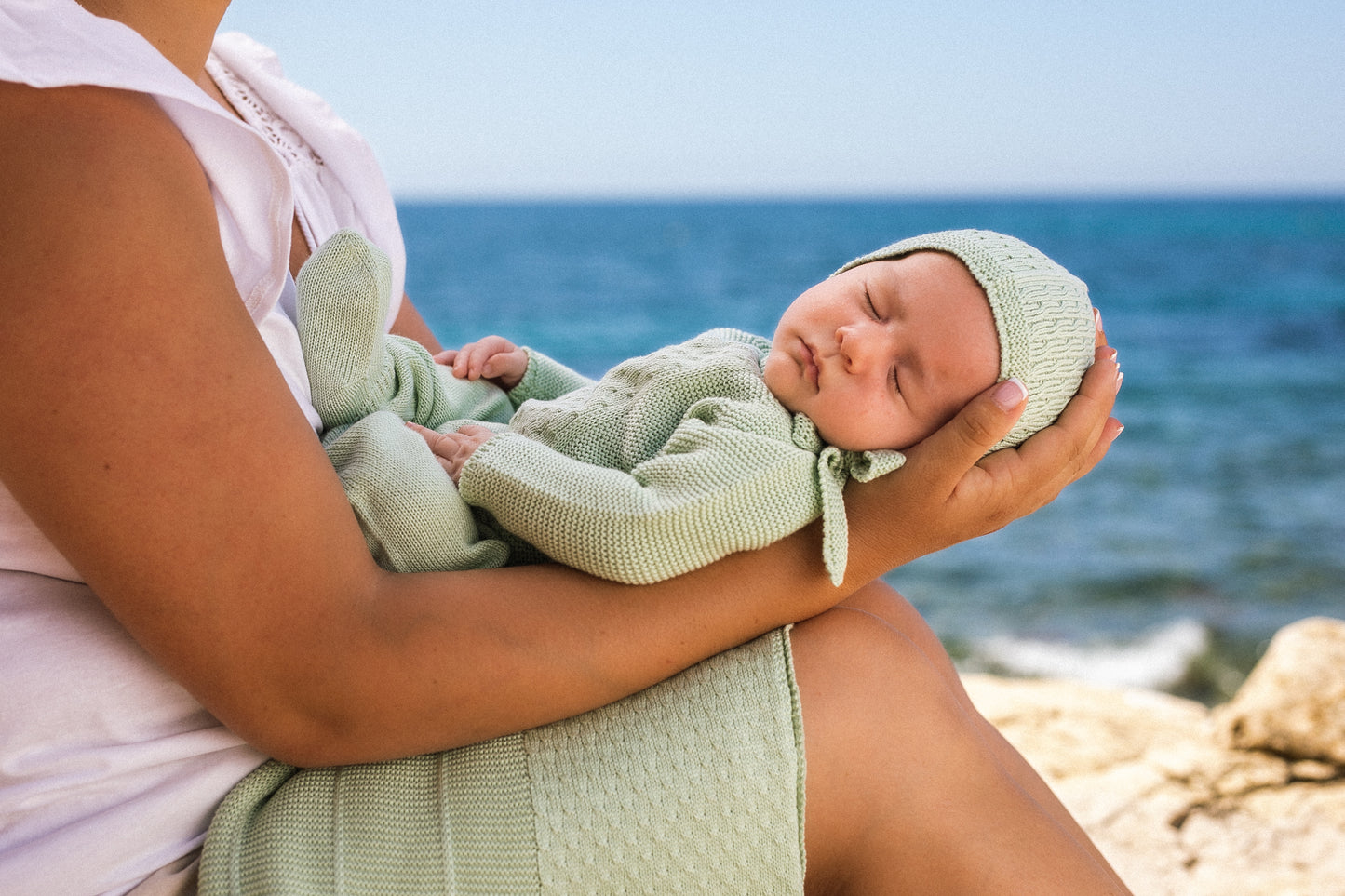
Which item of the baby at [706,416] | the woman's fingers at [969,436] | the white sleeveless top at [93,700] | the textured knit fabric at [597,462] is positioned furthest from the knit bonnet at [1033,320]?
the white sleeveless top at [93,700]

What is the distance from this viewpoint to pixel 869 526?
129 cm

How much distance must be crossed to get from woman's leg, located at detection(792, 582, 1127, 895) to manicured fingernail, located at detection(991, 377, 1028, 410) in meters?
0.35

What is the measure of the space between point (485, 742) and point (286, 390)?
484mm

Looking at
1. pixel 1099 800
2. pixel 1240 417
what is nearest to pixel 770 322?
pixel 1240 417

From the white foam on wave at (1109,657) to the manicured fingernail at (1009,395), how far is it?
3711 millimetres

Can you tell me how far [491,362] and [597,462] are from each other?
0.54 m

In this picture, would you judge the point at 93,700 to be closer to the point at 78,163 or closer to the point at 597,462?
the point at 78,163

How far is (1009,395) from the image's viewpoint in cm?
131

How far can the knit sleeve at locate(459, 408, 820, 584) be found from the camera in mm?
1212

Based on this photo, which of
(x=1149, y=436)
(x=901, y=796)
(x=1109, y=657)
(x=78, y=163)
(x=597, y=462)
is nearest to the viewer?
(x=78, y=163)

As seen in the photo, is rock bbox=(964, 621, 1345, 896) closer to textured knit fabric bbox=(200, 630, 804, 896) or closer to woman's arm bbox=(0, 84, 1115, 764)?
textured knit fabric bbox=(200, 630, 804, 896)

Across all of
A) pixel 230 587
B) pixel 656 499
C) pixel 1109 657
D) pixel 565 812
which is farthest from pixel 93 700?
pixel 1109 657

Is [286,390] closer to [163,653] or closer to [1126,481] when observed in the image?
[163,653]

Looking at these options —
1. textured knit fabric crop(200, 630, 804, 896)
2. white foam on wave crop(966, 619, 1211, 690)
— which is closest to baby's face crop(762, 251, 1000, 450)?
textured knit fabric crop(200, 630, 804, 896)
